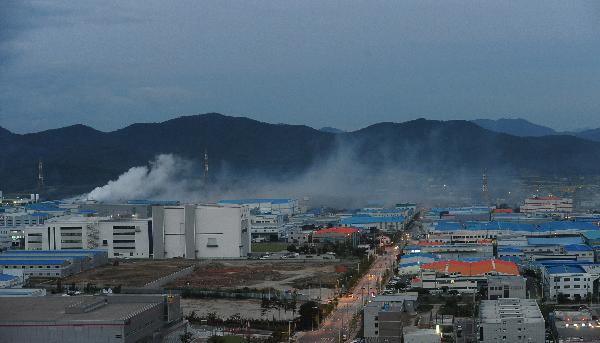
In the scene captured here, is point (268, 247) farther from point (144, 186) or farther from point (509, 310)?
point (144, 186)

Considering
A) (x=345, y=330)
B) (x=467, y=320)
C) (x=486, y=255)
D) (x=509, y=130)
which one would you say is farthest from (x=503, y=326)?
(x=509, y=130)

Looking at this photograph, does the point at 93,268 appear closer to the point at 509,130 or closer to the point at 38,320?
the point at 38,320

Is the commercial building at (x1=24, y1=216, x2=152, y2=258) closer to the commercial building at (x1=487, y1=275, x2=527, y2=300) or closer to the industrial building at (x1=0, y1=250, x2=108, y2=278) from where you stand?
the industrial building at (x1=0, y1=250, x2=108, y2=278)

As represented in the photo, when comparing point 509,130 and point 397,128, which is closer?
point 397,128

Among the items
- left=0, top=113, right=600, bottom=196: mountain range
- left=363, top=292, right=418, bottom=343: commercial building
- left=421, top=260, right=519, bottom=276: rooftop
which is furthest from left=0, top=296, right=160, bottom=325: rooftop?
left=0, top=113, right=600, bottom=196: mountain range

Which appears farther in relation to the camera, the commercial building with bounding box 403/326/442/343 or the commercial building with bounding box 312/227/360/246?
the commercial building with bounding box 312/227/360/246
